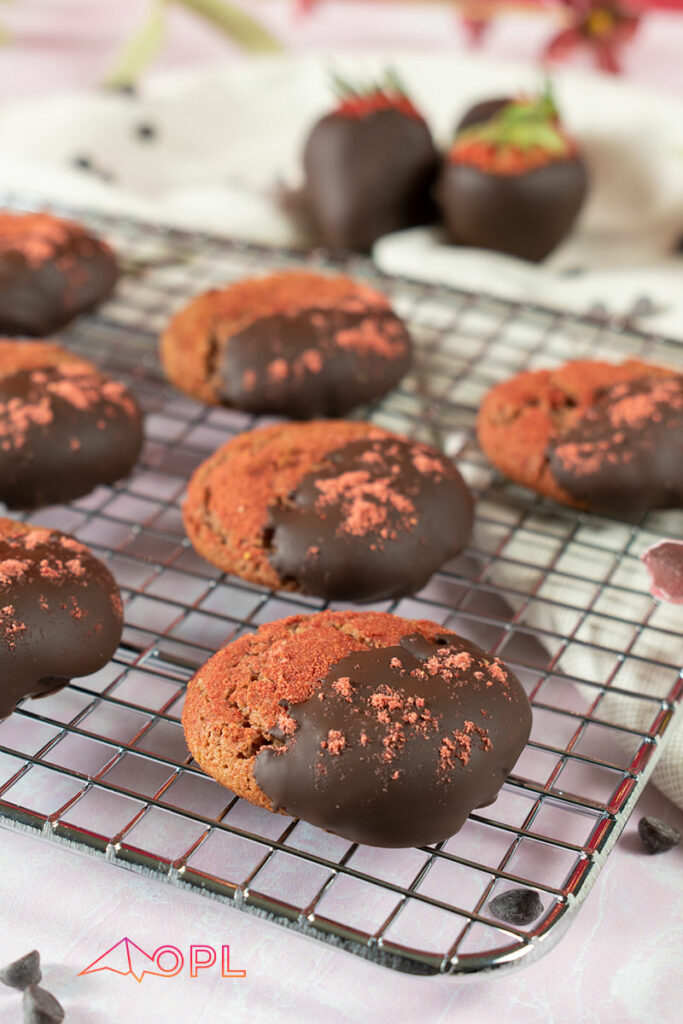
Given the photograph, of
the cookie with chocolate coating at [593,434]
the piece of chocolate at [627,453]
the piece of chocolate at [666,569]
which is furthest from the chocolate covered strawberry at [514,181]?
the piece of chocolate at [666,569]

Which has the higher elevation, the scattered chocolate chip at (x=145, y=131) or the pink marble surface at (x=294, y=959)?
the scattered chocolate chip at (x=145, y=131)

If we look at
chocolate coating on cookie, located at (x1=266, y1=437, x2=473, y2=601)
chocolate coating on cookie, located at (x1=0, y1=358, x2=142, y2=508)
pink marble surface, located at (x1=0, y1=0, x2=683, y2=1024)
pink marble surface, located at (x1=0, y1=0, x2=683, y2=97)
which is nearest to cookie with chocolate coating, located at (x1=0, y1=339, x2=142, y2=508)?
chocolate coating on cookie, located at (x1=0, y1=358, x2=142, y2=508)

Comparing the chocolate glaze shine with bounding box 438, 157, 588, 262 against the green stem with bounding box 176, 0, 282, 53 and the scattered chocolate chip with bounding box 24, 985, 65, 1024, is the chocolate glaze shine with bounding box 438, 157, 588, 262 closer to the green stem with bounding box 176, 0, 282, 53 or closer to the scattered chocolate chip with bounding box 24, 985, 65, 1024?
the green stem with bounding box 176, 0, 282, 53

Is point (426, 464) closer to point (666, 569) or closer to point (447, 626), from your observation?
point (447, 626)

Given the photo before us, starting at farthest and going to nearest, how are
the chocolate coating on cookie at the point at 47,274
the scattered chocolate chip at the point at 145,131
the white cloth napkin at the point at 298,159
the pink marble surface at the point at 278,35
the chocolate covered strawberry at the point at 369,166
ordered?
the pink marble surface at the point at 278,35
the scattered chocolate chip at the point at 145,131
the chocolate covered strawberry at the point at 369,166
the white cloth napkin at the point at 298,159
the chocolate coating on cookie at the point at 47,274

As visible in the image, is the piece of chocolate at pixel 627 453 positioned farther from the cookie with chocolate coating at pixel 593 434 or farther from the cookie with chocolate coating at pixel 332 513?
the cookie with chocolate coating at pixel 332 513

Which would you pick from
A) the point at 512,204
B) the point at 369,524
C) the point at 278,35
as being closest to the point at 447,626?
the point at 369,524

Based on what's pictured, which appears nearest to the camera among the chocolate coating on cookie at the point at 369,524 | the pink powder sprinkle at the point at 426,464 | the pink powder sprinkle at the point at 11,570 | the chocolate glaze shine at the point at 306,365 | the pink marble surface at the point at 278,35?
the pink powder sprinkle at the point at 11,570
